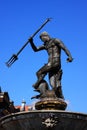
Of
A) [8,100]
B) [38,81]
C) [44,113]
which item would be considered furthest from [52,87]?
[8,100]

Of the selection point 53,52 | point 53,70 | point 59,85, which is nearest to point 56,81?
point 59,85

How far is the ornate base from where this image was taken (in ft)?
40.7

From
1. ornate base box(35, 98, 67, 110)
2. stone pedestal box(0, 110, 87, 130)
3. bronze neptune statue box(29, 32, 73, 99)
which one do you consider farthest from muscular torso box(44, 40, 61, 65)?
stone pedestal box(0, 110, 87, 130)

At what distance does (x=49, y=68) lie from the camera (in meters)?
13.3

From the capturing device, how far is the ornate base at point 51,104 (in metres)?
12.4

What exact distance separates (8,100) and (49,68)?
20.8 meters

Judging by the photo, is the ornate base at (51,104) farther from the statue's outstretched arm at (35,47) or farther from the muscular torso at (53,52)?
the statue's outstretched arm at (35,47)

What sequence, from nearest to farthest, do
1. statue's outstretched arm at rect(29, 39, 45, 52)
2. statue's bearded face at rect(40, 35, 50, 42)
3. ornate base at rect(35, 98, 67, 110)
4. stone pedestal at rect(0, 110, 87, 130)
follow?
stone pedestal at rect(0, 110, 87, 130) → ornate base at rect(35, 98, 67, 110) → statue's bearded face at rect(40, 35, 50, 42) → statue's outstretched arm at rect(29, 39, 45, 52)

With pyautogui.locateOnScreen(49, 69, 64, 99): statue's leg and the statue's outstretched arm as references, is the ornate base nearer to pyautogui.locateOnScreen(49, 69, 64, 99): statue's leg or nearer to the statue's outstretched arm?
pyautogui.locateOnScreen(49, 69, 64, 99): statue's leg

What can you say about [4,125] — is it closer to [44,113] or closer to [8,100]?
[44,113]

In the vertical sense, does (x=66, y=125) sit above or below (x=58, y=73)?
below

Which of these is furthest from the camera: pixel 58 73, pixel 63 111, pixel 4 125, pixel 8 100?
pixel 8 100

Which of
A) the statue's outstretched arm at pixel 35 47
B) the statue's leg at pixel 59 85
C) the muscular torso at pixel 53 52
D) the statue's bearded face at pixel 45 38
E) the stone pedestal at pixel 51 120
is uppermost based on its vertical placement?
the statue's bearded face at pixel 45 38

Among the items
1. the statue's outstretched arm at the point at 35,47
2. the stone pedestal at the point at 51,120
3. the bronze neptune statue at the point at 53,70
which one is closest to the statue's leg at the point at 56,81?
the bronze neptune statue at the point at 53,70
